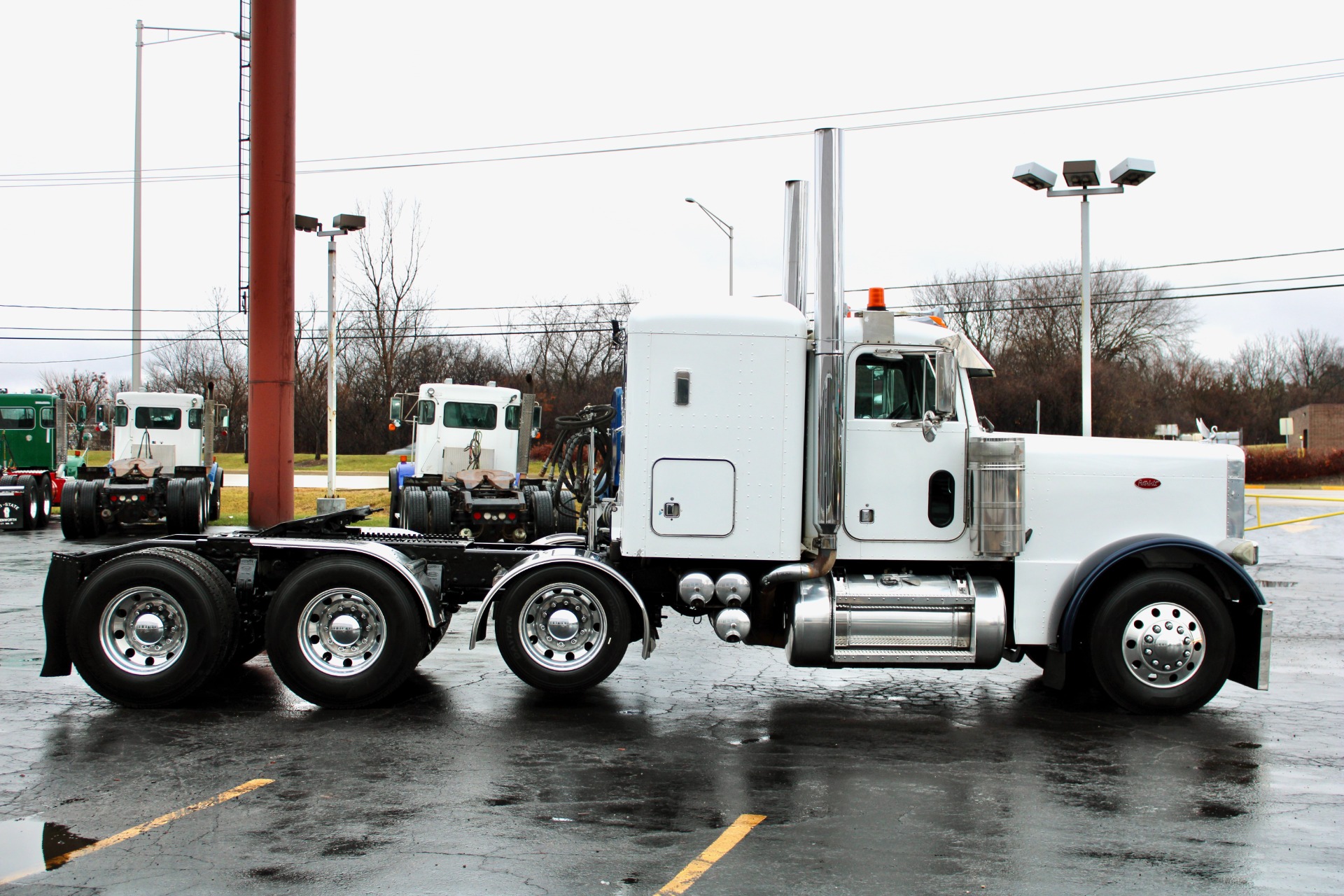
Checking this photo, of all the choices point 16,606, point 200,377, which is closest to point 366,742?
point 16,606

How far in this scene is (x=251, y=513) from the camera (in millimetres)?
19641

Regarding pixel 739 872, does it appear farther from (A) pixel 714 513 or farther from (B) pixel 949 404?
(B) pixel 949 404

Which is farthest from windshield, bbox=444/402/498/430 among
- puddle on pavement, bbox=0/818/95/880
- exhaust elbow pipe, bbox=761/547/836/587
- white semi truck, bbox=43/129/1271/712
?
puddle on pavement, bbox=0/818/95/880

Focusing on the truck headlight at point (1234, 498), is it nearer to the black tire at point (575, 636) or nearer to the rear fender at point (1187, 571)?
the rear fender at point (1187, 571)

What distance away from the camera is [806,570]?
25.3 ft

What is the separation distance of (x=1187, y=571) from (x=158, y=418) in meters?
22.6

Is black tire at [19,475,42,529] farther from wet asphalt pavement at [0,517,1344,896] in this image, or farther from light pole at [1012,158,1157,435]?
light pole at [1012,158,1157,435]

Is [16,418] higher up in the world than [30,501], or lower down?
higher up

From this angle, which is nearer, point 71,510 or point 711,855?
point 711,855

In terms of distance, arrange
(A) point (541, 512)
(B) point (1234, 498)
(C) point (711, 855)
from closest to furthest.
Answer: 1. (C) point (711, 855)
2. (B) point (1234, 498)
3. (A) point (541, 512)

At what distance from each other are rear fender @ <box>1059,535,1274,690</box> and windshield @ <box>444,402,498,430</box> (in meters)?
15.5

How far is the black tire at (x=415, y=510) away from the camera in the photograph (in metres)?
19.2

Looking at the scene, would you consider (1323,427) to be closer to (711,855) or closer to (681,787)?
(681,787)

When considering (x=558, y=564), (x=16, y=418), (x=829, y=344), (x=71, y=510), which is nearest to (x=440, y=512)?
(x=71, y=510)
